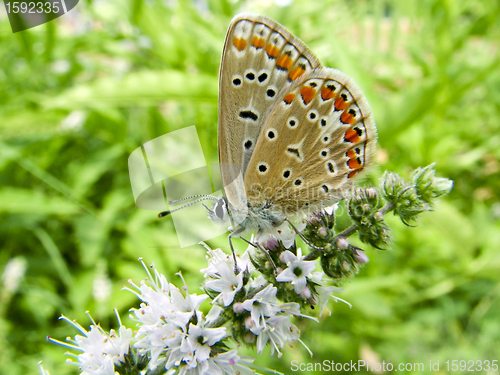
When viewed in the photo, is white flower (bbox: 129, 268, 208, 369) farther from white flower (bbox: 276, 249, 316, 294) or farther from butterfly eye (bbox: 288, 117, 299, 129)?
butterfly eye (bbox: 288, 117, 299, 129)

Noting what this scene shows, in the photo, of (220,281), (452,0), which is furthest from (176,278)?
(452,0)

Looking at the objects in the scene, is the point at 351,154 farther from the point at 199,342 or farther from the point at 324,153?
the point at 199,342

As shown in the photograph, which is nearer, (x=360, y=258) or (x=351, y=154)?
(x=360, y=258)

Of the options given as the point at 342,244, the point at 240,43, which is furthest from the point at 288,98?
the point at 342,244

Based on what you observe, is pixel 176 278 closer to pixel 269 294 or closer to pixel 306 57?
pixel 269 294

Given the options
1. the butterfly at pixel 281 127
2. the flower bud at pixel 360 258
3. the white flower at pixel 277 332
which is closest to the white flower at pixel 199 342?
the white flower at pixel 277 332

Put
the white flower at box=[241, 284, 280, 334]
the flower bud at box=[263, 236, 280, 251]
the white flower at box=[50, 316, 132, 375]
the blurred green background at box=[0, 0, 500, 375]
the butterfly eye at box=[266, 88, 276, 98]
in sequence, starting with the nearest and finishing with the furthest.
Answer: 1. the white flower at box=[241, 284, 280, 334]
2. the white flower at box=[50, 316, 132, 375]
3. the flower bud at box=[263, 236, 280, 251]
4. the butterfly eye at box=[266, 88, 276, 98]
5. the blurred green background at box=[0, 0, 500, 375]

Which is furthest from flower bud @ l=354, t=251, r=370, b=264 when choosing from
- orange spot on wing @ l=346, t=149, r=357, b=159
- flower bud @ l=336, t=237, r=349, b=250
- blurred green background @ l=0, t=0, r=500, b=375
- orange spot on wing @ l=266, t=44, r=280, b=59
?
blurred green background @ l=0, t=0, r=500, b=375

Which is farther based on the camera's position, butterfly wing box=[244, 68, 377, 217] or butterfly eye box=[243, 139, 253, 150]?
butterfly eye box=[243, 139, 253, 150]
